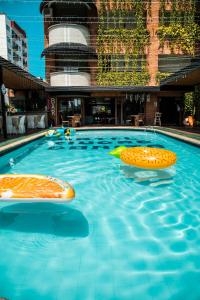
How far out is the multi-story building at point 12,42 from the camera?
6967cm

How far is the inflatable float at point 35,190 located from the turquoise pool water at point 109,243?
70 cm

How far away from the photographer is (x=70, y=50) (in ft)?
75.7

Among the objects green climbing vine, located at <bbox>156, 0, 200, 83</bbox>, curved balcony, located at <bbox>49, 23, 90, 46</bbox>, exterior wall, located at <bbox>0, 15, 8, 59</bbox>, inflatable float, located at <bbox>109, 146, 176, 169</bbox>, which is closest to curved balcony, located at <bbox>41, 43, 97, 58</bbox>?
curved balcony, located at <bbox>49, 23, 90, 46</bbox>

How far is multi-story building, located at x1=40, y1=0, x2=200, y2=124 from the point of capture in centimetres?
2430

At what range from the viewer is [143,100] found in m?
23.6

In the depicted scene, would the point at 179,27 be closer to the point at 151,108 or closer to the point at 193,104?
the point at 193,104

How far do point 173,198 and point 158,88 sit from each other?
57.9 ft

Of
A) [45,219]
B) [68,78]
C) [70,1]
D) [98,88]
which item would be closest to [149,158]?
[45,219]

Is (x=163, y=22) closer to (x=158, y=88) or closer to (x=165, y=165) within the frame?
(x=158, y=88)

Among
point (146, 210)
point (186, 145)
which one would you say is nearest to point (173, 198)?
point (146, 210)

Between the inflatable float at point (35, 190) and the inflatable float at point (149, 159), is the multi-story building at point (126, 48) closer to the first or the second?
the inflatable float at point (149, 159)

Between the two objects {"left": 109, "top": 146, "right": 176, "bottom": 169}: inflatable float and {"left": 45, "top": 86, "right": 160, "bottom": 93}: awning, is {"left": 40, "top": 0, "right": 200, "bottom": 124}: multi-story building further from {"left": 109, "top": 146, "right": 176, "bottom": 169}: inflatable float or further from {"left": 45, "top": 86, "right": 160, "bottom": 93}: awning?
{"left": 109, "top": 146, "right": 176, "bottom": 169}: inflatable float

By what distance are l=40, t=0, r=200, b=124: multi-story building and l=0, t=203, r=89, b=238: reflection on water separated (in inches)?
752

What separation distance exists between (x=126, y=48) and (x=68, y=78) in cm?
670
